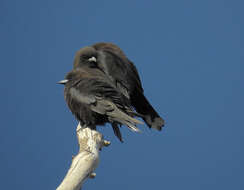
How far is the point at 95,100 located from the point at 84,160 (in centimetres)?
53

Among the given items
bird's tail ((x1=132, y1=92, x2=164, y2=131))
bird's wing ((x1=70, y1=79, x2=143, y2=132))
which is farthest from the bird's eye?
bird's tail ((x1=132, y1=92, x2=164, y2=131))

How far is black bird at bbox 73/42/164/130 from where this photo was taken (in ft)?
12.8

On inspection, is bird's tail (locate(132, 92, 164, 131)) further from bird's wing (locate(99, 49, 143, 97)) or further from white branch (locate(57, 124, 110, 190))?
white branch (locate(57, 124, 110, 190))

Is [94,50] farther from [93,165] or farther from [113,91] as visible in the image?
[93,165]

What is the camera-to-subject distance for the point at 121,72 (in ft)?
13.1

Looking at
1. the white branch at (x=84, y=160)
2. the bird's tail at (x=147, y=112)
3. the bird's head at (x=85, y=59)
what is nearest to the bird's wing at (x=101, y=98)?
the white branch at (x=84, y=160)

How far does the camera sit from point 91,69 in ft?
12.5

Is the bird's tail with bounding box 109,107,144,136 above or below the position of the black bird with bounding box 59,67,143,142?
below

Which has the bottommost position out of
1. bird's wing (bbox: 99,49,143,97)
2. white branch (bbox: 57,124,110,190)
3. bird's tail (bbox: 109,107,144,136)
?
white branch (bbox: 57,124,110,190)

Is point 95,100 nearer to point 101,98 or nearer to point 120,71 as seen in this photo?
point 101,98

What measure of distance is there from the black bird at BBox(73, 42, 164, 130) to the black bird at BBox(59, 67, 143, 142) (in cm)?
17

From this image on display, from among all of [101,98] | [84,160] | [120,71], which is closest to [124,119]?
[101,98]

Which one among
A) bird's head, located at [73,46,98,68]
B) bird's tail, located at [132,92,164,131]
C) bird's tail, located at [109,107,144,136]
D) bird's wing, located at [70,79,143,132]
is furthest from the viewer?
bird's tail, located at [132,92,164,131]

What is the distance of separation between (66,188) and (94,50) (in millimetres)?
1381
